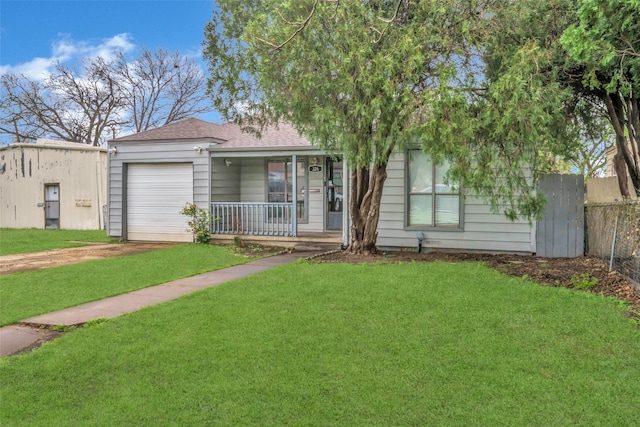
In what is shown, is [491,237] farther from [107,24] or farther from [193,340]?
[107,24]

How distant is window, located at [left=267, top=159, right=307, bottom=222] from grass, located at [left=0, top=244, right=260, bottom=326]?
8.99 feet

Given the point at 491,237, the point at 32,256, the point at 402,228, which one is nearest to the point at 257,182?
the point at 402,228

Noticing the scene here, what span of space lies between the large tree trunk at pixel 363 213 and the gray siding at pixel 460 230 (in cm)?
95

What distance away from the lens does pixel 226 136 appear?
1305 centimetres

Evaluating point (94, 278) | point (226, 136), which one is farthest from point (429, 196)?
point (94, 278)

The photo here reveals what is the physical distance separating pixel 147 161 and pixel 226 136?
89.9 inches

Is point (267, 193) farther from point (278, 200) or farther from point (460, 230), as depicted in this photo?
point (460, 230)

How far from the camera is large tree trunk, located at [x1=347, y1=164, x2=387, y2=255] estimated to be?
30.0ft

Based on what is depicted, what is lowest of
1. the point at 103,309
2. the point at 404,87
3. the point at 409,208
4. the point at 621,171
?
the point at 103,309

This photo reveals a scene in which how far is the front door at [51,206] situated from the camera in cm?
1747

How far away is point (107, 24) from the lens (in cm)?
1991

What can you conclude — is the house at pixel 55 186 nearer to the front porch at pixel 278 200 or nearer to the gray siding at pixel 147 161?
the gray siding at pixel 147 161

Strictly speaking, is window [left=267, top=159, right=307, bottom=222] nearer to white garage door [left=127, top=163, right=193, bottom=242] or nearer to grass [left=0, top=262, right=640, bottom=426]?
white garage door [left=127, top=163, right=193, bottom=242]

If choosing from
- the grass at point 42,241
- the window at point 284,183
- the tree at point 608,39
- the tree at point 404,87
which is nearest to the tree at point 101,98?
the grass at point 42,241
